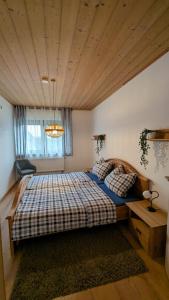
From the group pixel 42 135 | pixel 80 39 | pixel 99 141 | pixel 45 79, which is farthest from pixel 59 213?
pixel 42 135

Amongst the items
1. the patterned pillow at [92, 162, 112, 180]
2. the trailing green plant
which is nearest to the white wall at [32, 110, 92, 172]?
the trailing green plant

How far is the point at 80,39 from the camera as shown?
1.63 meters

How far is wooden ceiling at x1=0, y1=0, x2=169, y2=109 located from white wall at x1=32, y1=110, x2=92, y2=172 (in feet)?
8.60

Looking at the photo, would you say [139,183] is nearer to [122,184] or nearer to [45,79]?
[122,184]

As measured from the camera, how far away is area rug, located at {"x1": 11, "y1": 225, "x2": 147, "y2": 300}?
145 centimetres

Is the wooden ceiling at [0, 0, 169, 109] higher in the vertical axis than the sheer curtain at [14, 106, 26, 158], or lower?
higher

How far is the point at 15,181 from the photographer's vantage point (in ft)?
15.6

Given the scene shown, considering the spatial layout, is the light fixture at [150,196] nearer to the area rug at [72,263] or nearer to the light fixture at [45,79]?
the area rug at [72,263]

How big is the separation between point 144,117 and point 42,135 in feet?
11.8

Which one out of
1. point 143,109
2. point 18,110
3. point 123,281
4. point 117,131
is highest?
point 18,110

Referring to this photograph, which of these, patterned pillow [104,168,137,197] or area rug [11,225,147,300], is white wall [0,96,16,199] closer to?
area rug [11,225,147,300]

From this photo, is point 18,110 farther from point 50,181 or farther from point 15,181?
point 50,181

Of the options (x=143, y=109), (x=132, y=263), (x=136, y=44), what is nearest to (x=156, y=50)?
(x=136, y=44)

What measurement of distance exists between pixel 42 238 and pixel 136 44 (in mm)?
2871
